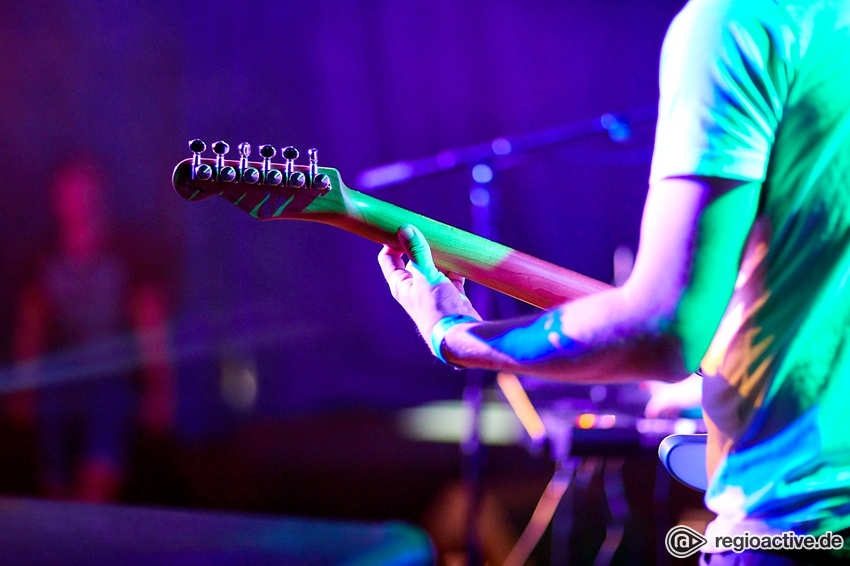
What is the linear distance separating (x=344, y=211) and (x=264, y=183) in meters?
0.14

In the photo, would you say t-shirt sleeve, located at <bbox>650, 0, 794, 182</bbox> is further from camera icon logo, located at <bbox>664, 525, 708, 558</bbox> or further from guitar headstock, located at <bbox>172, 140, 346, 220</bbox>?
guitar headstock, located at <bbox>172, 140, 346, 220</bbox>

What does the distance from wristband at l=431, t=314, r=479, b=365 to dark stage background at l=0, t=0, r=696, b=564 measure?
12.9 ft

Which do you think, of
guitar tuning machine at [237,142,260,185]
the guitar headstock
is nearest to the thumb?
the guitar headstock

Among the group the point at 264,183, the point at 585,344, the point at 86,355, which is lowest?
the point at 86,355

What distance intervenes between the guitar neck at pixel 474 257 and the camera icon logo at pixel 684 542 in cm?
42

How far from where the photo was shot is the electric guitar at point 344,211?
119 cm

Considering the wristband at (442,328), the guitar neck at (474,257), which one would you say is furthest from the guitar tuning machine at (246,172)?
the wristband at (442,328)

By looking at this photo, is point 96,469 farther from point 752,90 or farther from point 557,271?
point 752,90

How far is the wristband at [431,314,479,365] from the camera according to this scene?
3.12 ft

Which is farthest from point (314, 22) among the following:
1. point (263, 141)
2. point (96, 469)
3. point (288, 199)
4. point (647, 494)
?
point (288, 199)

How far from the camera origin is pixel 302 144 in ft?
18.9

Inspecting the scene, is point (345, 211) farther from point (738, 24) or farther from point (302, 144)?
point (302, 144)

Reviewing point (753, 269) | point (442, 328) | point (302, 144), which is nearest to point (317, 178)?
point (442, 328)

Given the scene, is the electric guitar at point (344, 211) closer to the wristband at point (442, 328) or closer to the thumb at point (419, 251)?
the thumb at point (419, 251)
